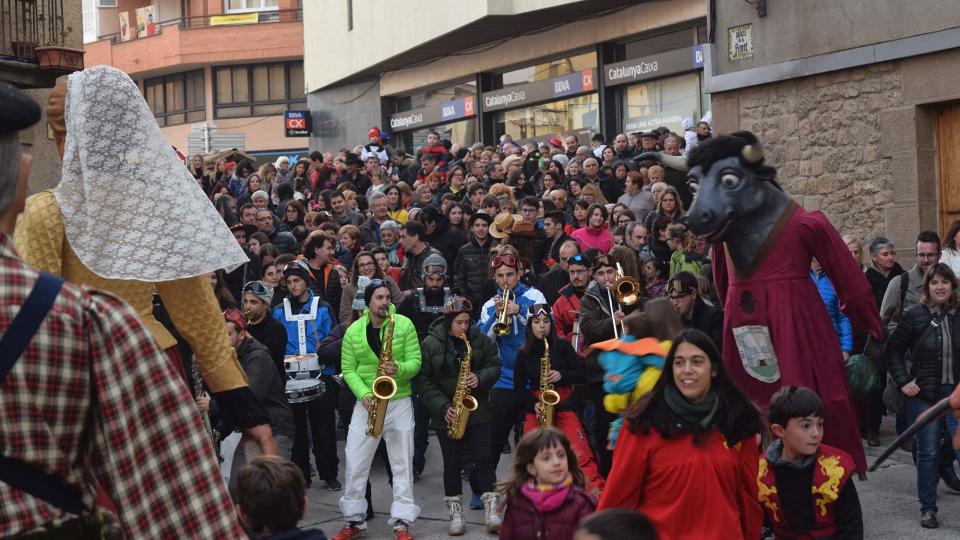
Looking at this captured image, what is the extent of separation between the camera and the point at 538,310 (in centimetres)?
1002

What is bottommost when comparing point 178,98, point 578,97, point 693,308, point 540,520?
point 540,520

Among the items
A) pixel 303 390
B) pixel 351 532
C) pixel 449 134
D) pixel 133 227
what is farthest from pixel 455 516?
pixel 449 134

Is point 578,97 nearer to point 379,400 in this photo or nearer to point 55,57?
point 55,57

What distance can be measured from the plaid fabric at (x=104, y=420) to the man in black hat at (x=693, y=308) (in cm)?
770

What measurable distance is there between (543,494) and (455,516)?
3258 millimetres

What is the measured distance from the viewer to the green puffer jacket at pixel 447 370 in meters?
9.82

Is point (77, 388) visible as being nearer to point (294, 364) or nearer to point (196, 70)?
point (294, 364)

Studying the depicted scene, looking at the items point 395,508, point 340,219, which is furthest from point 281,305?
point 340,219

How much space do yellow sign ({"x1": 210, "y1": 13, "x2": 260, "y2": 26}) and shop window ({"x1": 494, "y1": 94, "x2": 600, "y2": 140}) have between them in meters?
22.6

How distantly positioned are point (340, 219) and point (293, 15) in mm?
35435

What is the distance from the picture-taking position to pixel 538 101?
96.9ft

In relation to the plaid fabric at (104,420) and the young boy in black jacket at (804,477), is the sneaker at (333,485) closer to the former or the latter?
the young boy in black jacket at (804,477)

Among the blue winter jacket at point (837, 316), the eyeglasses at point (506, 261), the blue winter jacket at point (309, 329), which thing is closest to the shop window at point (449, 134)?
the blue winter jacket at point (309, 329)

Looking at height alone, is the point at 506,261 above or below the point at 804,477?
above
